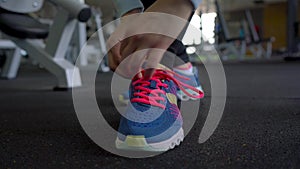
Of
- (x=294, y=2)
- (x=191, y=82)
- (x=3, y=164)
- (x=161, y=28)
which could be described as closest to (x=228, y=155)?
(x=161, y=28)

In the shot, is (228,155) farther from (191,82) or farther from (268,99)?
(268,99)

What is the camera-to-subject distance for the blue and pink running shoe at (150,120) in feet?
1.67

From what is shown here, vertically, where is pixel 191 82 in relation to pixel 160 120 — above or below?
below

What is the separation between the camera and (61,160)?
482 mm

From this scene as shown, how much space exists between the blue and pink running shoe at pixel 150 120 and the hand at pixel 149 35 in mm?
80

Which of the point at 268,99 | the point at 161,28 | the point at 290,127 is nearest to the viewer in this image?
the point at 161,28

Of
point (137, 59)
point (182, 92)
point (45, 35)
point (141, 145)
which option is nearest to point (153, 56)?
point (137, 59)

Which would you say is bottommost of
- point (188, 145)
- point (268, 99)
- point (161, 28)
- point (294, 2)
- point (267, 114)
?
point (294, 2)

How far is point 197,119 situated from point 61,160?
40 centimetres

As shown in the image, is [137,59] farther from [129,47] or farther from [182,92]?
[182,92]

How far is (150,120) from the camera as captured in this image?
53cm

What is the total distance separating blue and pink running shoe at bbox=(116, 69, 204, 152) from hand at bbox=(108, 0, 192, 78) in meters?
0.08

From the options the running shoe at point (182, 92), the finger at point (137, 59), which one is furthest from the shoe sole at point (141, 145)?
the running shoe at point (182, 92)

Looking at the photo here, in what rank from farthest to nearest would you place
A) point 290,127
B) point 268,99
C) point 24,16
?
point 24,16 < point 268,99 < point 290,127
